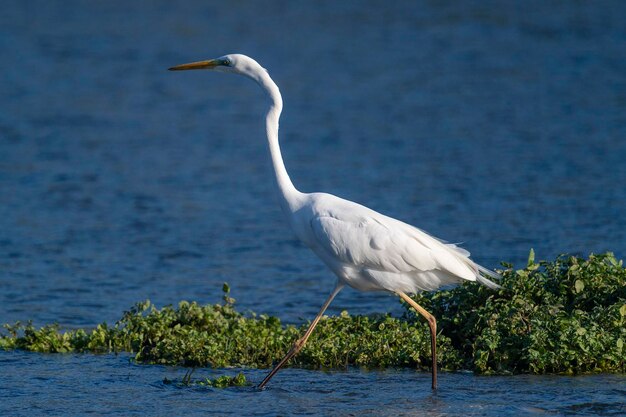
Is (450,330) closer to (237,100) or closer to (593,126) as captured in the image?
(593,126)

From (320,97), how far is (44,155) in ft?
18.7

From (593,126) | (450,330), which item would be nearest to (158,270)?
(450,330)

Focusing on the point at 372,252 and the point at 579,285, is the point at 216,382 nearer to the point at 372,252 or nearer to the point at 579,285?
the point at 372,252

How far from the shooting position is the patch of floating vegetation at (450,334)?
8.38 meters

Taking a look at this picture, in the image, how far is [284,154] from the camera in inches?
698

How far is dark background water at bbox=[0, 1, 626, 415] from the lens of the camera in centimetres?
1095

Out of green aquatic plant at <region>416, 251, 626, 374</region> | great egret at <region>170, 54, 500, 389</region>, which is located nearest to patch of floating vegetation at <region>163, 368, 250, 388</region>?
great egret at <region>170, 54, 500, 389</region>

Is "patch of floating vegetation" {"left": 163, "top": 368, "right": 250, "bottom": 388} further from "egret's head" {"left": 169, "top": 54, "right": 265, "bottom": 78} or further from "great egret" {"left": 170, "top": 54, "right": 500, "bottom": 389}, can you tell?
"egret's head" {"left": 169, "top": 54, "right": 265, "bottom": 78}

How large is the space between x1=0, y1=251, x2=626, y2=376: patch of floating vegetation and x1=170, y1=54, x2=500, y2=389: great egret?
407mm

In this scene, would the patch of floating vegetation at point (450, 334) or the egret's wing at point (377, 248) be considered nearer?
Answer: the egret's wing at point (377, 248)

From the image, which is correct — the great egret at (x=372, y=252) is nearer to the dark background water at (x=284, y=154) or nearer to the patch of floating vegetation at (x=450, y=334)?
the patch of floating vegetation at (x=450, y=334)

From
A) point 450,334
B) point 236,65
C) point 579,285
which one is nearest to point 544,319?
point 579,285

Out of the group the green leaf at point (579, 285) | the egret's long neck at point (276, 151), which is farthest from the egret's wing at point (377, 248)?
the green leaf at point (579, 285)

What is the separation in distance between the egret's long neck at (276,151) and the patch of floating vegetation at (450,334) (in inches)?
47.0
